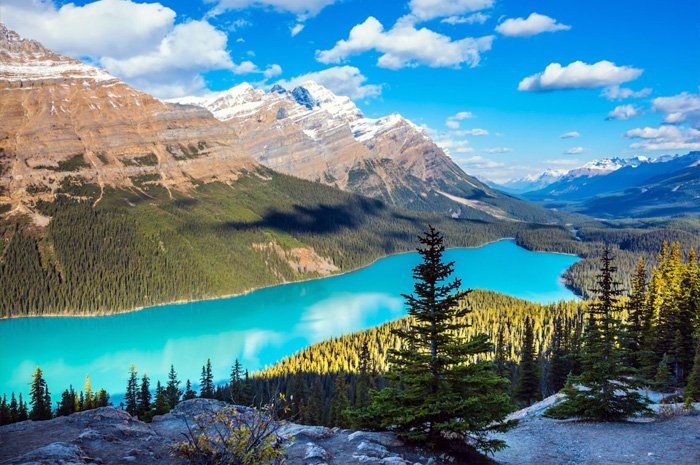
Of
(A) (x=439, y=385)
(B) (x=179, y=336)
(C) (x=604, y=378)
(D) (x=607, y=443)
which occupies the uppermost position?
(A) (x=439, y=385)

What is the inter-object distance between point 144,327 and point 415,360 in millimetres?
134994

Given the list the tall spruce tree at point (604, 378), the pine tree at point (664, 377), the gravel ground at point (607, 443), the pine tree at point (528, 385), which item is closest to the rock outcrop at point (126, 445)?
the gravel ground at point (607, 443)

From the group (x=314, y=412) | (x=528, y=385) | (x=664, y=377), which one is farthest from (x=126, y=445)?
(x=528, y=385)

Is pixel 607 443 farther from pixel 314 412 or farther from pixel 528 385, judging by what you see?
pixel 314 412

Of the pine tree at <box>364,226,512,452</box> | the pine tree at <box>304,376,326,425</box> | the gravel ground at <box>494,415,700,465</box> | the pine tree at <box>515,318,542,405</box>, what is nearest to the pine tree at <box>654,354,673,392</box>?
the gravel ground at <box>494,415,700,465</box>

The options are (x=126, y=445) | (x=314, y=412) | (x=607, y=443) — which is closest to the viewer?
(x=126, y=445)

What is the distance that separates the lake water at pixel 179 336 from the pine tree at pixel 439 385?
8546 cm

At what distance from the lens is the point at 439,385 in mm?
20844

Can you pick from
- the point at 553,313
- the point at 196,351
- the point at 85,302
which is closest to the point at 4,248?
the point at 85,302

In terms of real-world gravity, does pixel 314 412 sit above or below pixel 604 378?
below

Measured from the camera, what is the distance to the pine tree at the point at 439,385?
2003 cm

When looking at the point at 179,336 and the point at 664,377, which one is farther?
the point at 179,336

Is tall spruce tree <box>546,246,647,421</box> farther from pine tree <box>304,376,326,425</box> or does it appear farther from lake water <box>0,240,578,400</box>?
lake water <box>0,240,578,400</box>

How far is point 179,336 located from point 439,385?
121 metres
